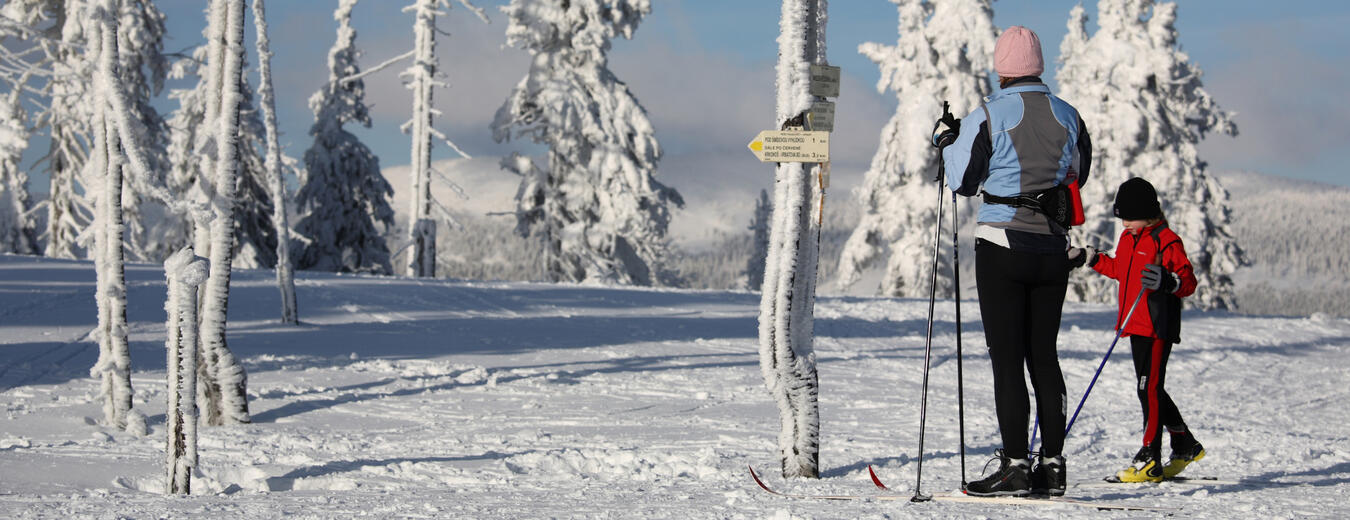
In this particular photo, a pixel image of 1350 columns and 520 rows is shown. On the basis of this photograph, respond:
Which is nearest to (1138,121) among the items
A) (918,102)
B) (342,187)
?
(918,102)

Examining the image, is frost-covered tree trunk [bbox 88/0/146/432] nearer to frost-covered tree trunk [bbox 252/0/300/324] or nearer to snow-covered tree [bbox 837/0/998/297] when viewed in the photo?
frost-covered tree trunk [bbox 252/0/300/324]

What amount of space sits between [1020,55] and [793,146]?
4.55 feet

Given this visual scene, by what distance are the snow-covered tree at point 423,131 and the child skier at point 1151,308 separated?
1750 centimetres

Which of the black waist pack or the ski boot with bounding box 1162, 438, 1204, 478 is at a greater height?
the black waist pack

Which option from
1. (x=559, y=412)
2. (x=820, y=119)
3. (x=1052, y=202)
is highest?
(x=820, y=119)

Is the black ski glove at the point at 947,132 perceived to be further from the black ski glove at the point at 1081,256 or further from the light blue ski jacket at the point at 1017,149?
the black ski glove at the point at 1081,256

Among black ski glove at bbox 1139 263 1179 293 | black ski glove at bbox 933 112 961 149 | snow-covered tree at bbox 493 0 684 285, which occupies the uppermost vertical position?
snow-covered tree at bbox 493 0 684 285

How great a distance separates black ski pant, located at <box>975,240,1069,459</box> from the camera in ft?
14.3

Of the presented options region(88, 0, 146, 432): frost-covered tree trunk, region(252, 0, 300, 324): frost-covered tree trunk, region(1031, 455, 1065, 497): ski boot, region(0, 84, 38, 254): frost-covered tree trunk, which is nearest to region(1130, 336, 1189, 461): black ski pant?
region(1031, 455, 1065, 497): ski boot

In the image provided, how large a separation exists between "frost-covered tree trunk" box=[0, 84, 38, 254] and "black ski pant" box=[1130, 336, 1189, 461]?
20.6 feet

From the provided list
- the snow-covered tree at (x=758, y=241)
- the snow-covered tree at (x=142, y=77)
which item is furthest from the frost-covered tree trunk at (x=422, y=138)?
the snow-covered tree at (x=758, y=241)

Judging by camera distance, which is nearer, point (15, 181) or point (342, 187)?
point (15, 181)

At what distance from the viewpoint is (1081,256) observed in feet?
15.3

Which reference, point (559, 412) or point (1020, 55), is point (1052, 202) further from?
point (559, 412)
